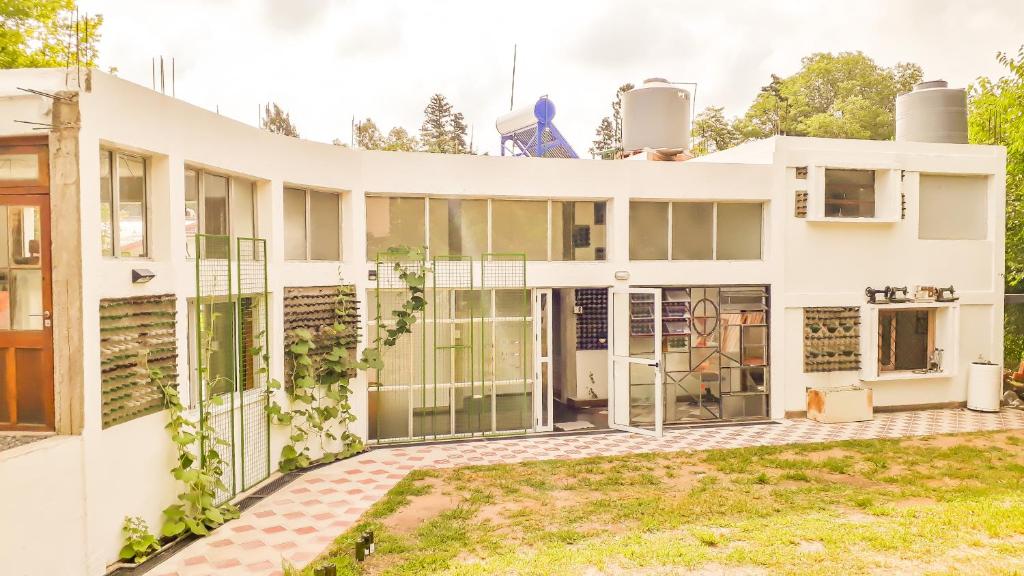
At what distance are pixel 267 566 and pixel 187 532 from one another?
1103 mm

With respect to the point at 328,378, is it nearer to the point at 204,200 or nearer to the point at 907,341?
the point at 204,200

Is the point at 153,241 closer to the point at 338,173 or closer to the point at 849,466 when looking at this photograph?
the point at 338,173

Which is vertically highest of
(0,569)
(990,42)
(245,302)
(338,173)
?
(990,42)

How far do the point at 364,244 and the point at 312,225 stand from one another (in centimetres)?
77

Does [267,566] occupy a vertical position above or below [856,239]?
below

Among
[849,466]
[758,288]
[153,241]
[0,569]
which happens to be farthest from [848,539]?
[153,241]

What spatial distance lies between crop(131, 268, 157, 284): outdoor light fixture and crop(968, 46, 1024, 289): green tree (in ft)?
56.2

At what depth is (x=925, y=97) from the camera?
12281 mm

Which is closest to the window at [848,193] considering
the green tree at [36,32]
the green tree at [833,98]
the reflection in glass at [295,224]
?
the reflection in glass at [295,224]

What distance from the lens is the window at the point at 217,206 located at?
21.6ft

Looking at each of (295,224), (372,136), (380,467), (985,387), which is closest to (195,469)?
(380,467)

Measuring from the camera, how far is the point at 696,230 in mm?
10602

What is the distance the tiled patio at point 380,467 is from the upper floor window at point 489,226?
2.79 m

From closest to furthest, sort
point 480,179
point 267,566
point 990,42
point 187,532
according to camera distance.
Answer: point 267,566, point 187,532, point 480,179, point 990,42
